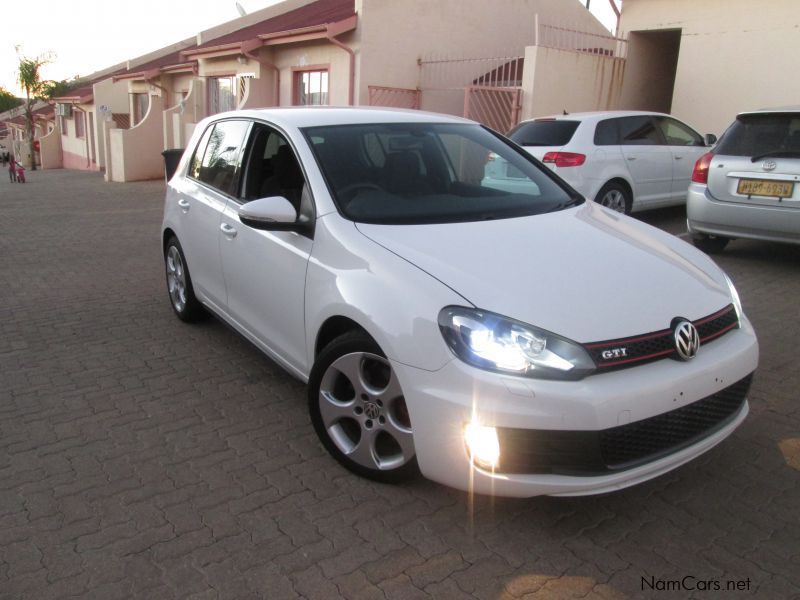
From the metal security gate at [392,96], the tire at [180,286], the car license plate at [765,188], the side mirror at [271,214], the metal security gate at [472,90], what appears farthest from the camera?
the metal security gate at [392,96]

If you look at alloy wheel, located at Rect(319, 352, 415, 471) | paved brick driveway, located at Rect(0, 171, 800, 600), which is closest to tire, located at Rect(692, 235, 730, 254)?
paved brick driveway, located at Rect(0, 171, 800, 600)

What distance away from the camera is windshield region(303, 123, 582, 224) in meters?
3.47

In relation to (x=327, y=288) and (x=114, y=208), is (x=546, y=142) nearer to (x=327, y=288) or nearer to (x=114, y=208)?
(x=327, y=288)

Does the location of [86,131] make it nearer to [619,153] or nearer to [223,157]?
[619,153]

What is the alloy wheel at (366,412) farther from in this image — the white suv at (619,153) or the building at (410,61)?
the building at (410,61)

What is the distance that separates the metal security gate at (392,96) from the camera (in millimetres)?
14039

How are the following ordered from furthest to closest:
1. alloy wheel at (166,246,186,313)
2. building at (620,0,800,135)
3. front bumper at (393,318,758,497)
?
building at (620,0,800,135)
alloy wheel at (166,246,186,313)
front bumper at (393,318,758,497)

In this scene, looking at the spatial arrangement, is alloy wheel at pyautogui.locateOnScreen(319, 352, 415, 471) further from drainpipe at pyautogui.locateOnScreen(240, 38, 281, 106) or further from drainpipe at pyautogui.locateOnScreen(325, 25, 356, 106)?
drainpipe at pyautogui.locateOnScreen(240, 38, 281, 106)

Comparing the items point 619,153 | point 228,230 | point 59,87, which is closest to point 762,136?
point 619,153

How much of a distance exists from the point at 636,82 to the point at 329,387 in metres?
12.9

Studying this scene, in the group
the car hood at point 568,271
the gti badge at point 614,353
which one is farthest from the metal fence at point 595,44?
the gti badge at point 614,353

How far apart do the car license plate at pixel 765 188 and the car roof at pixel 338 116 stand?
360 cm

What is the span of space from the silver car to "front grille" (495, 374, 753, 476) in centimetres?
448

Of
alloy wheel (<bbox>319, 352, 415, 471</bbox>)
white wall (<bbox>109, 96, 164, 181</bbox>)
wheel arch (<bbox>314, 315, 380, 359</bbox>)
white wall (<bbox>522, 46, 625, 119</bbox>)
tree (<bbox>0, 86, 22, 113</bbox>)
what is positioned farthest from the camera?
tree (<bbox>0, 86, 22, 113</bbox>)
